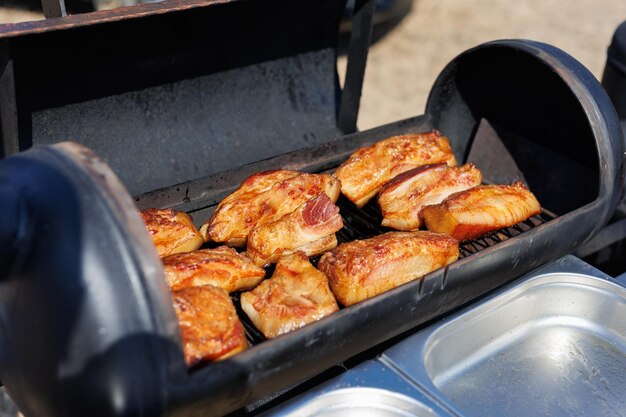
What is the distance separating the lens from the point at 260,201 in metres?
2.93

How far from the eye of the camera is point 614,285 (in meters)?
3.00

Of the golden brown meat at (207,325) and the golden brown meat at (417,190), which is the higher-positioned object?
the golden brown meat at (207,325)

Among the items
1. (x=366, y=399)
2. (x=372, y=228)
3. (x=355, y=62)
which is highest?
(x=355, y=62)

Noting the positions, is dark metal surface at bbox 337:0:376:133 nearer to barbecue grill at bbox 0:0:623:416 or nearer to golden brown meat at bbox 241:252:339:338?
barbecue grill at bbox 0:0:623:416

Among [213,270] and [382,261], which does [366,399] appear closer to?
[382,261]

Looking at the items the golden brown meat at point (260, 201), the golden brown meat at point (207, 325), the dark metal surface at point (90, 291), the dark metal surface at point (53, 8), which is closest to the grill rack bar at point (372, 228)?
the golden brown meat at point (260, 201)

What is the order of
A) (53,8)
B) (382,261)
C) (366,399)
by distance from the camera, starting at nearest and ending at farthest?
(366,399) → (382,261) → (53,8)

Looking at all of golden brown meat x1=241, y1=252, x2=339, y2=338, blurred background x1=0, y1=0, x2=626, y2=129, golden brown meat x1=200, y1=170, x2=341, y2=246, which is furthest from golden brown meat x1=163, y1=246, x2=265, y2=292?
blurred background x1=0, y1=0, x2=626, y2=129

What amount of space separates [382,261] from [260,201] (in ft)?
2.16

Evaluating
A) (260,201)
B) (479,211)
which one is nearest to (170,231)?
(260,201)

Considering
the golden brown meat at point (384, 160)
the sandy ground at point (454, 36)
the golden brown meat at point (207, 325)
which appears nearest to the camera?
the golden brown meat at point (207, 325)

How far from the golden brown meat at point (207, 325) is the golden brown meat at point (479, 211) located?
111 cm

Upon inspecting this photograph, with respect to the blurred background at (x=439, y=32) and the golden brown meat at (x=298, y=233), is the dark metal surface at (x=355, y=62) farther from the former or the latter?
the blurred background at (x=439, y=32)

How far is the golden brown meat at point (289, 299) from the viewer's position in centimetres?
233
